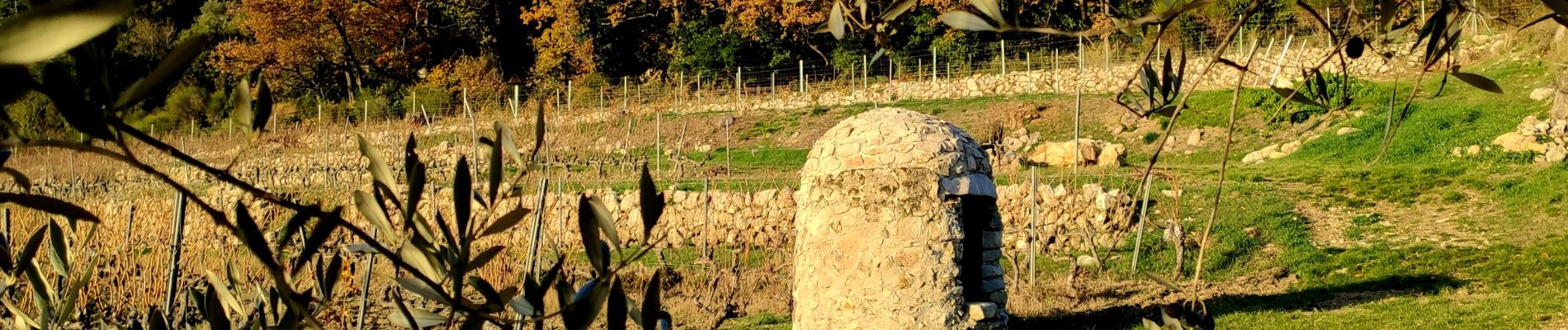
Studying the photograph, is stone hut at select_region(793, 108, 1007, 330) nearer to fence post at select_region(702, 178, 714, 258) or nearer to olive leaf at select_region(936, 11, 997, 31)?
fence post at select_region(702, 178, 714, 258)

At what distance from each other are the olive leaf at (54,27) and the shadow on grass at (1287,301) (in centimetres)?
797

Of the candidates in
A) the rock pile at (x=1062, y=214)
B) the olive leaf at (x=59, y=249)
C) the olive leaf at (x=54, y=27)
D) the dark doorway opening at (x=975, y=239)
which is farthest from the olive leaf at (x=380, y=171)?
the rock pile at (x=1062, y=214)

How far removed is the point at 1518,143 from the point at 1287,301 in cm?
554

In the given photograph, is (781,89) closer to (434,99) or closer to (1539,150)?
(434,99)

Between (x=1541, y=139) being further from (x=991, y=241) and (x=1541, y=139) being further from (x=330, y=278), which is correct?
(x=330, y=278)

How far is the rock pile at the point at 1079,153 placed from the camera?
1617 cm

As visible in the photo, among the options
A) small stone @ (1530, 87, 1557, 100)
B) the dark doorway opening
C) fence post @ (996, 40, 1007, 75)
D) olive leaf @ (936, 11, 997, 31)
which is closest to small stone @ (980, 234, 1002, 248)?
the dark doorway opening

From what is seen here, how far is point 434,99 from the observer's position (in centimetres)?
2830

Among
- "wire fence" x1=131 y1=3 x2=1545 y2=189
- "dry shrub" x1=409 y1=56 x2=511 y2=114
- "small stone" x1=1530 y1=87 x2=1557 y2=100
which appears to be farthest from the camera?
"dry shrub" x1=409 y1=56 x2=511 y2=114

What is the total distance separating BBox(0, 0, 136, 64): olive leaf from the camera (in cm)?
67

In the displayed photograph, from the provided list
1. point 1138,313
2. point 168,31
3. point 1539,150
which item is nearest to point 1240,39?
point 1539,150

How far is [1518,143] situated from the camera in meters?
13.1

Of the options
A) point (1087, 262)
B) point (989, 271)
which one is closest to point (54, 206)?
point (989, 271)

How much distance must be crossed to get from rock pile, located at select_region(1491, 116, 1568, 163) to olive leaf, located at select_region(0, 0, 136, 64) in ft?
45.9
